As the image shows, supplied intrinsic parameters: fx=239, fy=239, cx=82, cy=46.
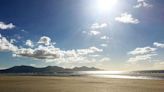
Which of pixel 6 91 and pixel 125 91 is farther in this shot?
pixel 125 91

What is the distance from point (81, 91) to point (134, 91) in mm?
5901

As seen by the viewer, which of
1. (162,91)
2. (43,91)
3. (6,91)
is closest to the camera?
(6,91)

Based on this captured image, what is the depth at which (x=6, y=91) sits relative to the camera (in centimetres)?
2392

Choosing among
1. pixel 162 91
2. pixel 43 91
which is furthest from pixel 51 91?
pixel 162 91

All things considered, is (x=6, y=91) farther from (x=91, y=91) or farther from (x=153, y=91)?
(x=153, y=91)

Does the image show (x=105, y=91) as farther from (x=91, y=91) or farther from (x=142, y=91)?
(x=142, y=91)

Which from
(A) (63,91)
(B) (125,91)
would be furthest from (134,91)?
(A) (63,91)

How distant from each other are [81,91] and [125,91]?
480 centimetres

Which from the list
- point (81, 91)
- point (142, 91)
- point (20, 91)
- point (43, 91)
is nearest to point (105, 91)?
point (81, 91)

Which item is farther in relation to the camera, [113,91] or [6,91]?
[113,91]

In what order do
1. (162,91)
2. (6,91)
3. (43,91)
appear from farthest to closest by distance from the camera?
(162,91)
(43,91)
(6,91)

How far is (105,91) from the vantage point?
25.7 m

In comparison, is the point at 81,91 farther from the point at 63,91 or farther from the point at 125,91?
the point at 125,91

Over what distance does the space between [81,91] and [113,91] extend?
11.3ft
